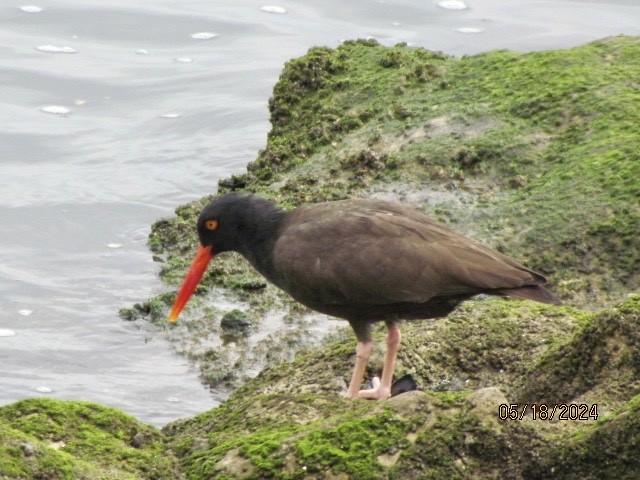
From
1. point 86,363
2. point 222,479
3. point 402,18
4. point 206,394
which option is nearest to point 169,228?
point 86,363

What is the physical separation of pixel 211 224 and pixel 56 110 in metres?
7.31

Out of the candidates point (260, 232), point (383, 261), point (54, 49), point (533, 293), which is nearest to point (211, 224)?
point (260, 232)

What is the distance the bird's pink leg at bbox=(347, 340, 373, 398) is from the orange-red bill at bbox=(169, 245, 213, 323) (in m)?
1.63

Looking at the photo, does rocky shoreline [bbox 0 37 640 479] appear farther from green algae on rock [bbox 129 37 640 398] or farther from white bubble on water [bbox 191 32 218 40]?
white bubble on water [bbox 191 32 218 40]

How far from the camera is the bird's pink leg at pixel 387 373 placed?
5973 mm

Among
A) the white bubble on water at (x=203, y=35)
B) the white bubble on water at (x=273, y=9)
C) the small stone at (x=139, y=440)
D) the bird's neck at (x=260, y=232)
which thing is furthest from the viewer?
the white bubble on water at (x=273, y=9)

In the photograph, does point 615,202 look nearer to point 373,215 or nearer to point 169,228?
point 373,215

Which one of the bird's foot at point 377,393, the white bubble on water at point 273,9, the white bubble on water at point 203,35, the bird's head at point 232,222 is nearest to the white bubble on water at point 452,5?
the white bubble on water at point 273,9

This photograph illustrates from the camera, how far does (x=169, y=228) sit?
32.1 ft

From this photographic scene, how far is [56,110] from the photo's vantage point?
13906 mm

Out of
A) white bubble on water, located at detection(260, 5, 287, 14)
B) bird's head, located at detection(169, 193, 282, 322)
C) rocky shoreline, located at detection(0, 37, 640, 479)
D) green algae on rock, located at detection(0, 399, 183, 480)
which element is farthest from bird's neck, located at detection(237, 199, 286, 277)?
white bubble on water, located at detection(260, 5, 287, 14)

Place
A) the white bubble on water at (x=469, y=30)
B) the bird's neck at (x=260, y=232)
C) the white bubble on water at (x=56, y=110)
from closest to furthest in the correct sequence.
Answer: the bird's neck at (x=260, y=232) → the white bubble on water at (x=56, y=110) → the white bubble on water at (x=469, y=30)

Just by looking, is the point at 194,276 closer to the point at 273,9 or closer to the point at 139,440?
the point at 139,440

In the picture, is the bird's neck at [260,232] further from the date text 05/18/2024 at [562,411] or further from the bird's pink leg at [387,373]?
the date text 05/18/2024 at [562,411]
